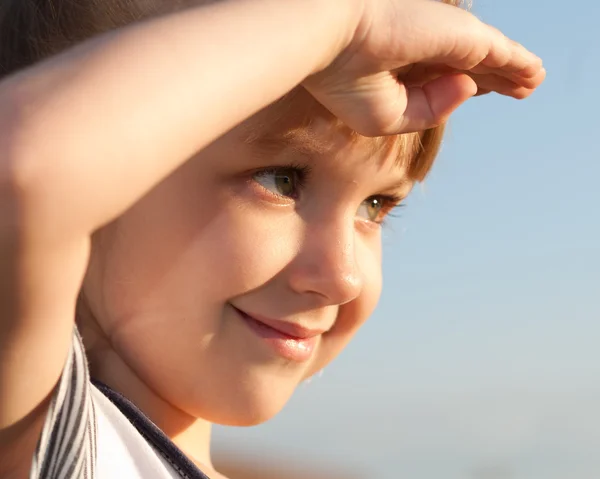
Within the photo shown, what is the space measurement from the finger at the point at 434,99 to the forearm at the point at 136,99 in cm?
48

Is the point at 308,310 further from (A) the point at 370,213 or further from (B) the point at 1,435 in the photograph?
(B) the point at 1,435

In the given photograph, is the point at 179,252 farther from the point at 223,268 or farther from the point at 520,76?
the point at 520,76

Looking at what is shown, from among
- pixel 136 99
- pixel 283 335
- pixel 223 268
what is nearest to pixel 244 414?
pixel 283 335

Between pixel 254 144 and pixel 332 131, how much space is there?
0.14m

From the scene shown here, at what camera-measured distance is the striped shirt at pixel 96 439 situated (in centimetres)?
112

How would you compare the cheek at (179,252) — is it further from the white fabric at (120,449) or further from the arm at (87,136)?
the arm at (87,136)

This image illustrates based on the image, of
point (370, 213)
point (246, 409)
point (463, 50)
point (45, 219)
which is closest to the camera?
point (45, 219)

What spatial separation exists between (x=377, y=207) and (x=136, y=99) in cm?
106

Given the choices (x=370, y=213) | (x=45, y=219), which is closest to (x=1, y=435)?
(x=45, y=219)

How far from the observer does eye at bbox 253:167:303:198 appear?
64.7 inches

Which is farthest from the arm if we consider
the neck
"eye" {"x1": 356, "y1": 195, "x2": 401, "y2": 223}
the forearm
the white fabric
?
"eye" {"x1": 356, "y1": 195, "x2": 401, "y2": 223}

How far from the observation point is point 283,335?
5.64 feet

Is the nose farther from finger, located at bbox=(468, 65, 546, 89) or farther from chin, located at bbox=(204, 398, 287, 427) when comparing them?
finger, located at bbox=(468, 65, 546, 89)

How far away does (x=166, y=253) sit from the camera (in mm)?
1571
